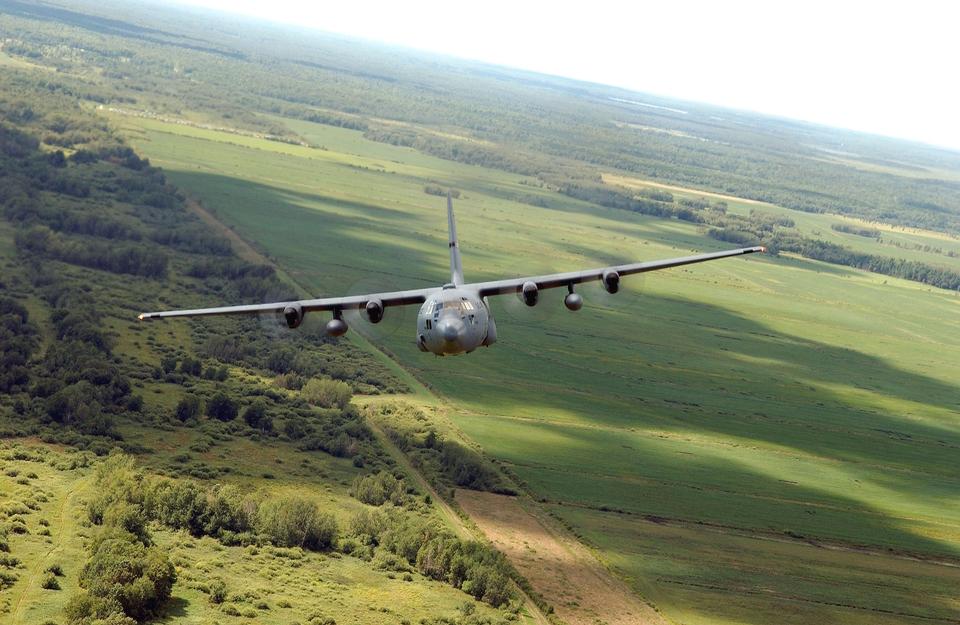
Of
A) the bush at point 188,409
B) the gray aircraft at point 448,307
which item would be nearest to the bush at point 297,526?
the bush at point 188,409

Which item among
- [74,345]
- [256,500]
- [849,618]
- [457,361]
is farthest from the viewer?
[457,361]

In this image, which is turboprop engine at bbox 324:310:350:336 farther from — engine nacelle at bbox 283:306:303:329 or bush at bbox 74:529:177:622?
bush at bbox 74:529:177:622

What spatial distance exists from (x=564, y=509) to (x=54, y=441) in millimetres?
51554

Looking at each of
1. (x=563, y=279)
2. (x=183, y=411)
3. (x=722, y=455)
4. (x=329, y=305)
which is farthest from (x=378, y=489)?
(x=563, y=279)

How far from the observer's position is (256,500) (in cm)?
9681

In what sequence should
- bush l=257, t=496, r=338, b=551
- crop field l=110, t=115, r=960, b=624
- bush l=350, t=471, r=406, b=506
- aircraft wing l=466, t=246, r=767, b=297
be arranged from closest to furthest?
1. aircraft wing l=466, t=246, r=767, b=297
2. bush l=257, t=496, r=338, b=551
3. crop field l=110, t=115, r=960, b=624
4. bush l=350, t=471, r=406, b=506

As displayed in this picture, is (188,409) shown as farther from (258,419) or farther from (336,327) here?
(336,327)

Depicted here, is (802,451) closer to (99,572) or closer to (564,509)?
(564,509)

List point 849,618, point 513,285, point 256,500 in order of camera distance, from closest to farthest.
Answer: point 513,285, point 849,618, point 256,500

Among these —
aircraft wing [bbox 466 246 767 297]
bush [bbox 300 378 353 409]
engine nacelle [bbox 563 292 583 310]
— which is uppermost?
aircraft wing [bbox 466 246 767 297]

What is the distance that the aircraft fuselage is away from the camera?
57031 millimetres

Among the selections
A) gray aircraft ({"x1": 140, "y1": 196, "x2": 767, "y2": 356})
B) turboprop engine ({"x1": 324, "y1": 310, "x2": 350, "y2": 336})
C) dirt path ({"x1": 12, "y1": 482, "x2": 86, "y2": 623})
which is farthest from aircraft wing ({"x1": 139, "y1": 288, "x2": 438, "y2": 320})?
dirt path ({"x1": 12, "y1": 482, "x2": 86, "y2": 623})

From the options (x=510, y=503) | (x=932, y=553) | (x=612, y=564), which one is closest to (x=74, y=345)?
(x=510, y=503)

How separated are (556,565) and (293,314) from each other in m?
44.7
